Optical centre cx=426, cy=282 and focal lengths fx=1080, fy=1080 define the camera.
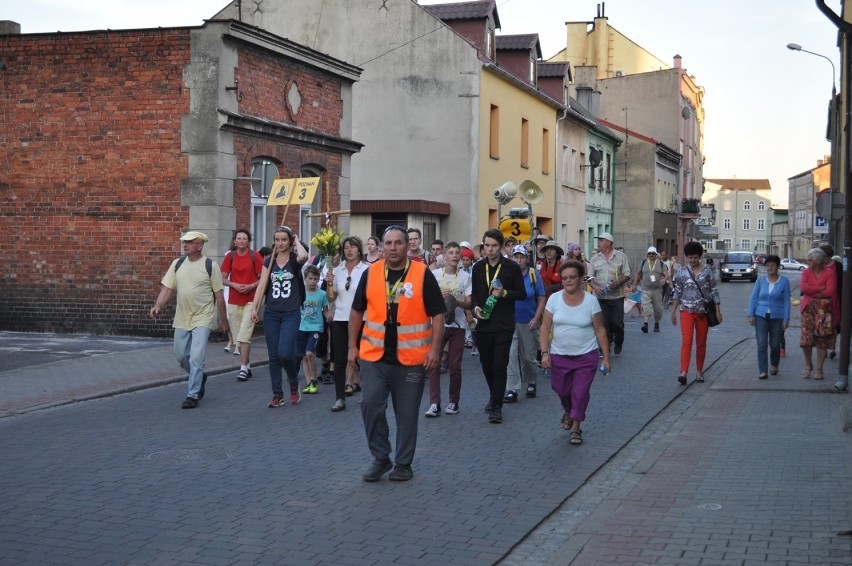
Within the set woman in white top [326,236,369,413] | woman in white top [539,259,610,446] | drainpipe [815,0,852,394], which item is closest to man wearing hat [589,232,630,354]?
drainpipe [815,0,852,394]

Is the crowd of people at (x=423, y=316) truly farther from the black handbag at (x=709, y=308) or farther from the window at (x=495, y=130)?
the window at (x=495, y=130)

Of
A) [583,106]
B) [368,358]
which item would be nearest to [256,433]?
[368,358]

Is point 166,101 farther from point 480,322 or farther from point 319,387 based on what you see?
point 480,322

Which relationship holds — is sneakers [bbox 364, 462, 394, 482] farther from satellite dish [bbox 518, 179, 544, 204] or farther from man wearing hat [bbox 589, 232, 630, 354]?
satellite dish [bbox 518, 179, 544, 204]

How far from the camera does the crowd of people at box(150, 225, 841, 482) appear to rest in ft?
24.5

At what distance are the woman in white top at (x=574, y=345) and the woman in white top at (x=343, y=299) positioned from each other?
234 cm

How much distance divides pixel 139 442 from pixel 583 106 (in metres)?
43.0

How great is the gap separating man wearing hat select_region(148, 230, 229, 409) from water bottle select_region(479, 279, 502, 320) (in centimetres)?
261

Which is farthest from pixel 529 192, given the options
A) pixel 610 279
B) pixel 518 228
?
pixel 610 279

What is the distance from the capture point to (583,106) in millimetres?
49594

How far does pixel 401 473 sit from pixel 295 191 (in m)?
8.85

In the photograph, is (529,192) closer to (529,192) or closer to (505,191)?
(529,192)

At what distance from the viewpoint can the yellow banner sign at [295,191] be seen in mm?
15523

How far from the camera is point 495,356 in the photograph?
998 cm
